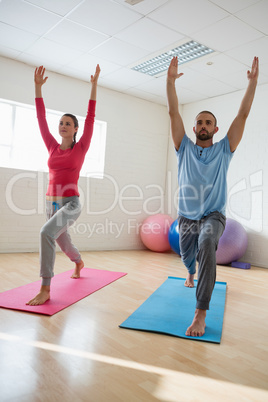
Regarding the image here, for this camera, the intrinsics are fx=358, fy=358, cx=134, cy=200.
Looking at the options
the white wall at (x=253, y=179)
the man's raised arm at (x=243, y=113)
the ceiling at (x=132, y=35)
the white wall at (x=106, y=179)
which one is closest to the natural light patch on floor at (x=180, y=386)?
the man's raised arm at (x=243, y=113)

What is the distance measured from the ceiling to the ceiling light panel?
0.35ft

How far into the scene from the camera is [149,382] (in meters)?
1.52

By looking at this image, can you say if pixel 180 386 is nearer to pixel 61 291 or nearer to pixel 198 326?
pixel 198 326

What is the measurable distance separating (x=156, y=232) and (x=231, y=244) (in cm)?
147

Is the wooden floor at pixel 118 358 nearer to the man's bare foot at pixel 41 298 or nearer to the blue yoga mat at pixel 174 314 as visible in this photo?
the blue yoga mat at pixel 174 314

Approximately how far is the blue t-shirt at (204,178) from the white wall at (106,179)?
3309mm

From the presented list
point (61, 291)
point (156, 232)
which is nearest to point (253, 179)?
point (156, 232)

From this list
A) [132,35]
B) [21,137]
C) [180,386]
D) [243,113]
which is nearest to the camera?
[180,386]

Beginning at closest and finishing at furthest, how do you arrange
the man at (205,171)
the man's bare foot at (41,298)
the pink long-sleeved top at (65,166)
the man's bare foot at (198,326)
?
the man's bare foot at (198,326)
the man at (205,171)
the man's bare foot at (41,298)
the pink long-sleeved top at (65,166)

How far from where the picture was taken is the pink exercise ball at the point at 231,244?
5027 millimetres

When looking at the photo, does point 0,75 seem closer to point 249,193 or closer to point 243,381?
point 249,193

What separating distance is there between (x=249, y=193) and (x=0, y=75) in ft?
13.5

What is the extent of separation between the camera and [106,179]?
6.15 m

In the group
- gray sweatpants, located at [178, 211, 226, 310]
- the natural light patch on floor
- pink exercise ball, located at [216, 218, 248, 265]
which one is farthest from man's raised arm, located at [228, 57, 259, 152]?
pink exercise ball, located at [216, 218, 248, 265]
